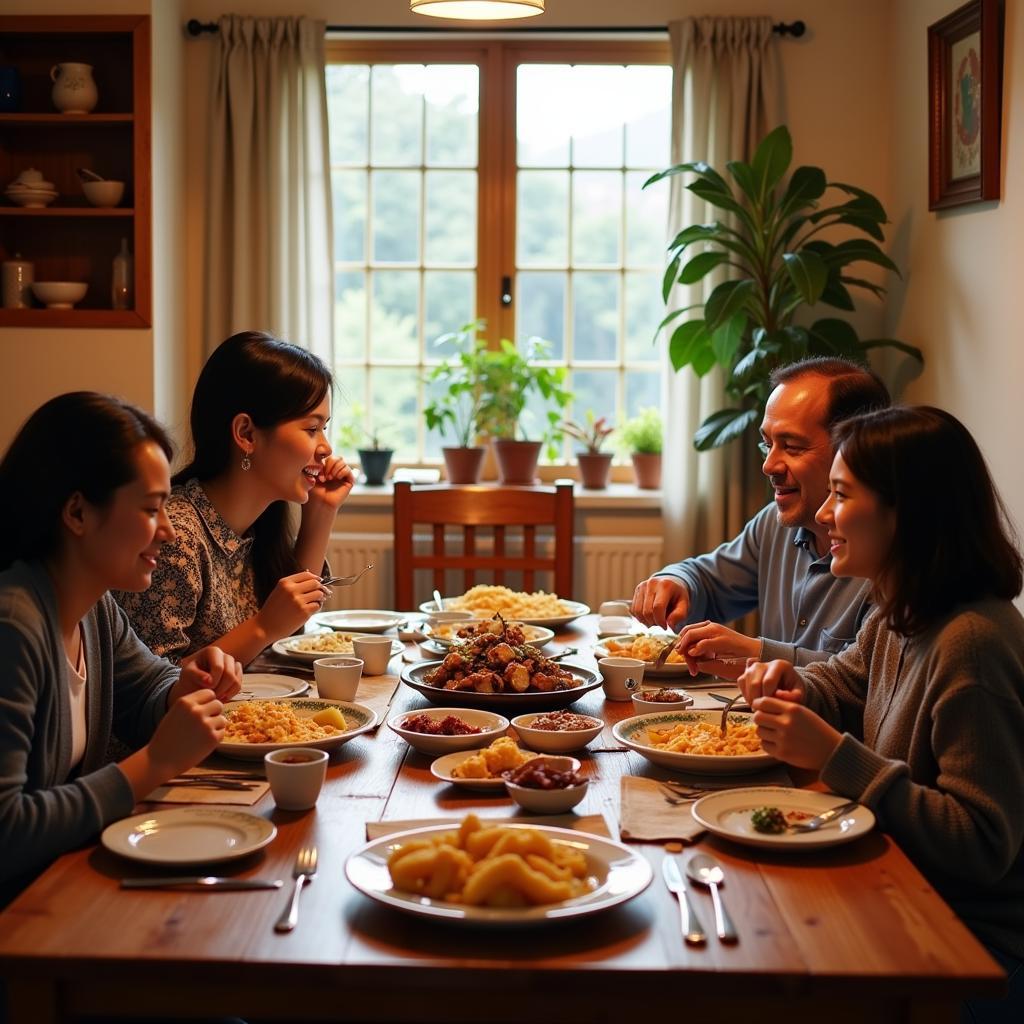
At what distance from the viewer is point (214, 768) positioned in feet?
5.72

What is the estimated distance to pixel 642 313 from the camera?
4742mm

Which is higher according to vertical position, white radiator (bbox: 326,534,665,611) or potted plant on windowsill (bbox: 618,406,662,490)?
potted plant on windowsill (bbox: 618,406,662,490)

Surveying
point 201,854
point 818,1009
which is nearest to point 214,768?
point 201,854

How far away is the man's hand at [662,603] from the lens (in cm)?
260

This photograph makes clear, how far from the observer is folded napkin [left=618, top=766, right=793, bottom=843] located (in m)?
1.51

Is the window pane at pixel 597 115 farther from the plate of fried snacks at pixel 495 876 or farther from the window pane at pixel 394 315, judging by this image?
the plate of fried snacks at pixel 495 876

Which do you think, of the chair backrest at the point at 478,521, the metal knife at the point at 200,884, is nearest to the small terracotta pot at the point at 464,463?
the chair backrest at the point at 478,521

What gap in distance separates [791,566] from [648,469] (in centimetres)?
207

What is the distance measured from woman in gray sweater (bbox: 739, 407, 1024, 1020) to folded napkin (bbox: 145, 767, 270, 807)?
63 cm

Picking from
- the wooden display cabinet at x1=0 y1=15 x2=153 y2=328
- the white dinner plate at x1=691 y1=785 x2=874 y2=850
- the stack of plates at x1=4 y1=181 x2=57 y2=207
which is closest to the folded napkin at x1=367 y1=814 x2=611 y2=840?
the white dinner plate at x1=691 y1=785 x2=874 y2=850

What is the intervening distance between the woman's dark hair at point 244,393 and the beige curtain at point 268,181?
195cm

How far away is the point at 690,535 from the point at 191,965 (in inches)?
133

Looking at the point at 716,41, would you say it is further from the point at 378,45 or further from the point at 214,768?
the point at 214,768

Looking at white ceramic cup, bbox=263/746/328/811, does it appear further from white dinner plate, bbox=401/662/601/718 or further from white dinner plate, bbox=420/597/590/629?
white dinner plate, bbox=420/597/590/629
